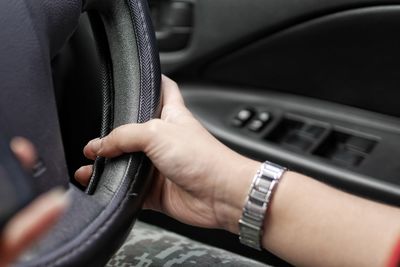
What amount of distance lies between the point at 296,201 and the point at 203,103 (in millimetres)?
560

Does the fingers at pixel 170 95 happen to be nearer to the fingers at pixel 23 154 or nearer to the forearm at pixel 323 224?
the forearm at pixel 323 224

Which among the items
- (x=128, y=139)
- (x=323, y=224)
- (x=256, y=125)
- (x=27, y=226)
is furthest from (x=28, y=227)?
(x=256, y=125)

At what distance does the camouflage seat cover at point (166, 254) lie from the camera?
34.4 inches

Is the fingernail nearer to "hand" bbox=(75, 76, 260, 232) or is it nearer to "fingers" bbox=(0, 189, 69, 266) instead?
"hand" bbox=(75, 76, 260, 232)

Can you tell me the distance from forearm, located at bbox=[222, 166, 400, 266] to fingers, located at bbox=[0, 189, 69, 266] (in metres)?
0.32

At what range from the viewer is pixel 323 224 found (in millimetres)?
743

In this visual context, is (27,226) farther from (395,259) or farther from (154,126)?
(395,259)

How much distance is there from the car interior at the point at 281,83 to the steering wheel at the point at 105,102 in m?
0.33

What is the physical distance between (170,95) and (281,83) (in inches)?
17.1

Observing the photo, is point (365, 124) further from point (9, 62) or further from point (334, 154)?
point (9, 62)

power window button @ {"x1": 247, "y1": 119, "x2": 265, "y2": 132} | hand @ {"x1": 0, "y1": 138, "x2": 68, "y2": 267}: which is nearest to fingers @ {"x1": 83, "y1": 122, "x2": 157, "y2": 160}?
hand @ {"x1": 0, "y1": 138, "x2": 68, "y2": 267}

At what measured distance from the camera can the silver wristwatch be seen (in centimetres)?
75

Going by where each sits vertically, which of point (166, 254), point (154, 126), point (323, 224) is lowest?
point (166, 254)

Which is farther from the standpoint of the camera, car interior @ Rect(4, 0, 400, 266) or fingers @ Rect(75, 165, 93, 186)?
car interior @ Rect(4, 0, 400, 266)
